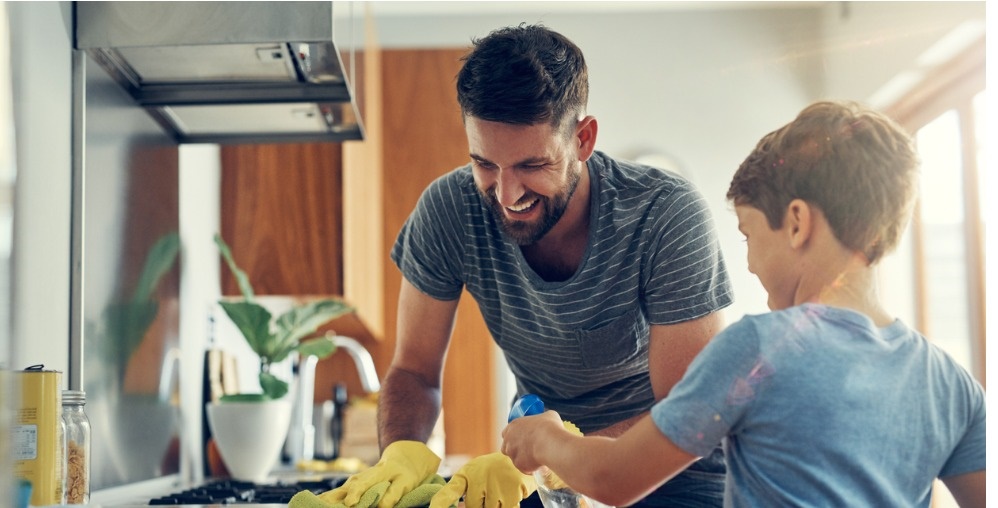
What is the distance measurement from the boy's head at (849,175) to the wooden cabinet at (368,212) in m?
1.50

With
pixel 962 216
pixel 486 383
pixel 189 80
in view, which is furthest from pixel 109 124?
pixel 962 216

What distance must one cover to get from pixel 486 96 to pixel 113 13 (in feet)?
1.87

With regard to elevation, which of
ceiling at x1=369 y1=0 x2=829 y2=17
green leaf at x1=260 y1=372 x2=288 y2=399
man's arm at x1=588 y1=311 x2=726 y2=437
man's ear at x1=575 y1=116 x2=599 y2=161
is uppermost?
ceiling at x1=369 y1=0 x2=829 y2=17

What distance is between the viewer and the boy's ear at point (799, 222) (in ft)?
2.37

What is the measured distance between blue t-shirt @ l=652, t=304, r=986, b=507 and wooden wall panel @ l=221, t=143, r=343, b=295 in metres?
1.52

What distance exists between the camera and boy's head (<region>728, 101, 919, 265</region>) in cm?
71

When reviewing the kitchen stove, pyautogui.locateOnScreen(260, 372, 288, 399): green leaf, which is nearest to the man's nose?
the kitchen stove

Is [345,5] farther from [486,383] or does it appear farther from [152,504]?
[486,383]

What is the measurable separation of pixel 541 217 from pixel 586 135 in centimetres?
11

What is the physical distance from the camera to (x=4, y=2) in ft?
1.55

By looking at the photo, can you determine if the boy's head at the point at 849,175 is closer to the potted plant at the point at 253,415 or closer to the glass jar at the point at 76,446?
the glass jar at the point at 76,446

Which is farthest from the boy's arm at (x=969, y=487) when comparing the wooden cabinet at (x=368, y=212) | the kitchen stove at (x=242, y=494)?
the wooden cabinet at (x=368, y=212)

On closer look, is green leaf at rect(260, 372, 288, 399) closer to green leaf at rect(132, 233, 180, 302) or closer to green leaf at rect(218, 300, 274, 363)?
green leaf at rect(218, 300, 274, 363)

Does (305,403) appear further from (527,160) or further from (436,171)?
(527,160)
